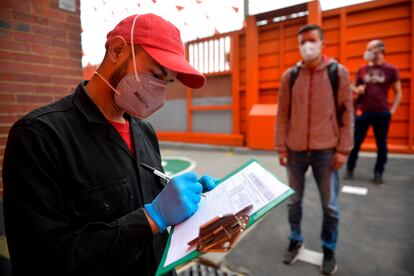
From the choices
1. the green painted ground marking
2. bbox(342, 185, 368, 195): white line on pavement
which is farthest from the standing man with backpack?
the green painted ground marking

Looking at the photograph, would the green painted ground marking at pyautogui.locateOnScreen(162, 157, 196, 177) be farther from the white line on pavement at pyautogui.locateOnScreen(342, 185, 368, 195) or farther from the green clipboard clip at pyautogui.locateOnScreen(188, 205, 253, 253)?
the green clipboard clip at pyautogui.locateOnScreen(188, 205, 253, 253)

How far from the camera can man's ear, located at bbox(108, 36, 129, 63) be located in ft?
3.08

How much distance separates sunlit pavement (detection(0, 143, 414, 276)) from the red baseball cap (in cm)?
131

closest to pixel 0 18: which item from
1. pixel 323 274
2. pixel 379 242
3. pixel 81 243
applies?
pixel 81 243

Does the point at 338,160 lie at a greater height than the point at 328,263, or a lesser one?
greater

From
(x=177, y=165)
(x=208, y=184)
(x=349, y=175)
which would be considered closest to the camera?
(x=208, y=184)

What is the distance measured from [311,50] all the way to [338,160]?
854 millimetres

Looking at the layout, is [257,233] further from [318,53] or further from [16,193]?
[16,193]

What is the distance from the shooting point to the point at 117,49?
96cm

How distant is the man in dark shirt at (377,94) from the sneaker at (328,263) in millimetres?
2271

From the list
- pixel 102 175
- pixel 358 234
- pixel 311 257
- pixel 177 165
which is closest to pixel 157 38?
pixel 102 175

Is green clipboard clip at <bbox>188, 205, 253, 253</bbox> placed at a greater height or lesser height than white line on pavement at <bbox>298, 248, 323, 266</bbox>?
greater

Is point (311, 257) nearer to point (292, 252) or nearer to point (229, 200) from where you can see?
point (292, 252)

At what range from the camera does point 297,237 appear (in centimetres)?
220
